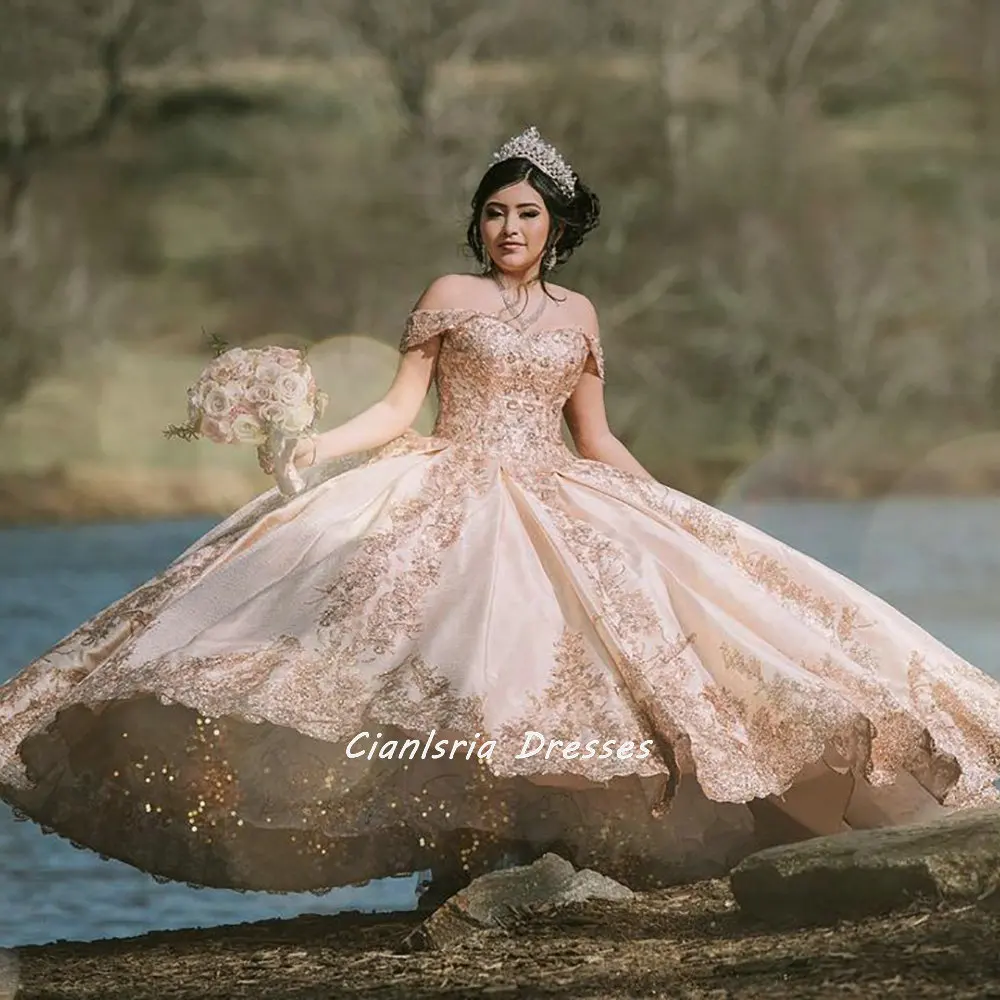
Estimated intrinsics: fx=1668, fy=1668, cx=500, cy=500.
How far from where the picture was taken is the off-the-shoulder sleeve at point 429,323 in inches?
144

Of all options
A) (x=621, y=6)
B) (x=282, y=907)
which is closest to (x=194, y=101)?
(x=621, y=6)

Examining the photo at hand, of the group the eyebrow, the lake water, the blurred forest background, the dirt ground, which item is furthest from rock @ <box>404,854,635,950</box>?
the blurred forest background

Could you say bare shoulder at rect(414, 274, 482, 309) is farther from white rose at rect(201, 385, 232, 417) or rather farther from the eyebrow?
white rose at rect(201, 385, 232, 417)

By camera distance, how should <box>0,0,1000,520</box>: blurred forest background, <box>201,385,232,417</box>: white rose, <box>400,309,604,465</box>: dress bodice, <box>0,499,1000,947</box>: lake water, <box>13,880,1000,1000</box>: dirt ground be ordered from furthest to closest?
<box>0,0,1000,520</box>: blurred forest background < <box>0,499,1000,947</box>: lake water < <box>400,309,604,465</box>: dress bodice < <box>201,385,232,417</box>: white rose < <box>13,880,1000,1000</box>: dirt ground

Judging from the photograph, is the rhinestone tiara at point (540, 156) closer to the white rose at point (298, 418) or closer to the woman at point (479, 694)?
the woman at point (479, 694)

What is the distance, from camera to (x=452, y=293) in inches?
145

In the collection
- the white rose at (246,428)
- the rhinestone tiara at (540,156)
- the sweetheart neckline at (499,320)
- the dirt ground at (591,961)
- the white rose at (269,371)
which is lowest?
the dirt ground at (591,961)

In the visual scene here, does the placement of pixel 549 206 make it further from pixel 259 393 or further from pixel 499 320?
pixel 259 393

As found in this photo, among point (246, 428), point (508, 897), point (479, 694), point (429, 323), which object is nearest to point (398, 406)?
point (429, 323)

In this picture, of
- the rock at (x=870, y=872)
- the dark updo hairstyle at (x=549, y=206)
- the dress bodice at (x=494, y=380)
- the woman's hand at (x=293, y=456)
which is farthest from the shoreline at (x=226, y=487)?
the rock at (x=870, y=872)

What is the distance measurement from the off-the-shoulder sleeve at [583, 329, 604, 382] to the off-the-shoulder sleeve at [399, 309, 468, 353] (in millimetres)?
315

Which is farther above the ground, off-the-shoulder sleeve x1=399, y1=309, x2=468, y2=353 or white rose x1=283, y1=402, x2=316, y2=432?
off-the-shoulder sleeve x1=399, y1=309, x2=468, y2=353

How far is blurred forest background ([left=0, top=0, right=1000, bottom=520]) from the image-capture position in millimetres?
8227

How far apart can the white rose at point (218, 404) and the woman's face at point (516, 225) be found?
0.73 meters
